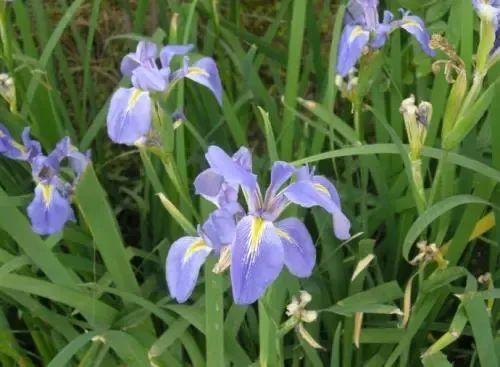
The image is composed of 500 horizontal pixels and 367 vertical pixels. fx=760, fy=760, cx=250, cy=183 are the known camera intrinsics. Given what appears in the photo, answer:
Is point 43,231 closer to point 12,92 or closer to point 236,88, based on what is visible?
point 12,92

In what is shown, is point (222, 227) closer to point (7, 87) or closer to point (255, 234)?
point (255, 234)

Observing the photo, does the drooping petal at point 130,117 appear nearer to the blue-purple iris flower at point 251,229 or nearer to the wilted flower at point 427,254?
the blue-purple iris flower at point 251,229

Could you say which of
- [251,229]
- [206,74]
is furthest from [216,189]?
[206,74]

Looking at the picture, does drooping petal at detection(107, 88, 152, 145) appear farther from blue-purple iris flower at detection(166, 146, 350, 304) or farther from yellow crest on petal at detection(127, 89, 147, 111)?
blue-purple iris flower at detection(166, 146, 350, 304)

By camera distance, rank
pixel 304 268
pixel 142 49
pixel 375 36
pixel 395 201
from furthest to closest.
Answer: pixel 395 201 < pixel 375 36 < pixel 142 49 < pixel 304 268

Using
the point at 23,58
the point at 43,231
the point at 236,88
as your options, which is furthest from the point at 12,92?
the point at 236,88

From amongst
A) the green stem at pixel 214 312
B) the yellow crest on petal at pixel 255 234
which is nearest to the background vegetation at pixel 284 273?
the green stem at pixel 214 312
